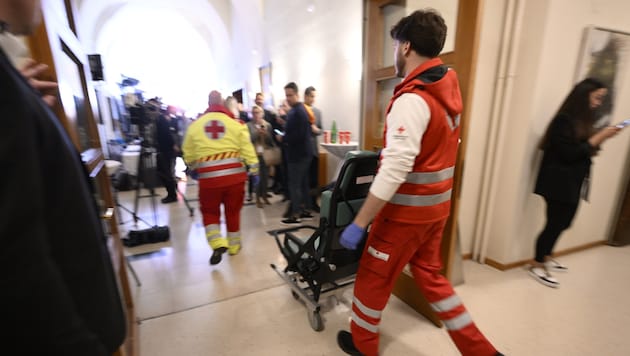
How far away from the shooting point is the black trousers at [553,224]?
224 centimetres

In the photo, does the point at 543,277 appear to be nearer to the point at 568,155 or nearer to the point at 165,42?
the point at 568,155

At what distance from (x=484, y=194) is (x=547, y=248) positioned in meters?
0.63

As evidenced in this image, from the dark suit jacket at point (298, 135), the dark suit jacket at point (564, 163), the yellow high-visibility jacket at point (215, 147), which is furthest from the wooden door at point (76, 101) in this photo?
the dark suit jacket at point (564, 163)

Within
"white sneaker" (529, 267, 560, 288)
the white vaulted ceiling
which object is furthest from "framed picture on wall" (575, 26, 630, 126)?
the white vaulted ceiling

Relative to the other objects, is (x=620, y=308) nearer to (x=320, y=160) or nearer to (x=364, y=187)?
(x=364, y=187)

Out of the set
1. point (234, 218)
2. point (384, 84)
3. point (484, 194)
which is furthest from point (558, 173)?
point (234, 218)

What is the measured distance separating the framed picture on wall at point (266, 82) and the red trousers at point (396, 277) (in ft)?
19.2

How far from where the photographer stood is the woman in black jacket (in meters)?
2.07

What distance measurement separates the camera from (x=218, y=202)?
8.66ft

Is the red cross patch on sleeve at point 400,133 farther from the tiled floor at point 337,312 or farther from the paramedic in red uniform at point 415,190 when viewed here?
the tiled floor at point 337,312

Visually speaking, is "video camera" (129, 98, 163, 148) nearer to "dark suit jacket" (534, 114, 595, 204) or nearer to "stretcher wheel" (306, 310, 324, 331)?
"stretcher wheel" (306, 310, 324, 331)

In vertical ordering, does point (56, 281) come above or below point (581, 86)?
below

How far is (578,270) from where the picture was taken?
2.53m

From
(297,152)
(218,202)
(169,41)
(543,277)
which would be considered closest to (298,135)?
(297,152)
